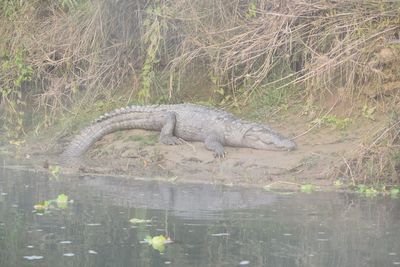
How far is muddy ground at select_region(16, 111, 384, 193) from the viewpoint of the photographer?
376 inches

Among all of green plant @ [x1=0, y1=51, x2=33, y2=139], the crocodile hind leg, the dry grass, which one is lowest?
the dry grass

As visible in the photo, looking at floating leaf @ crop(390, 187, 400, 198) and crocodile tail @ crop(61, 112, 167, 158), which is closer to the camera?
floating leaf @ crop(390, 187, 400, 198)

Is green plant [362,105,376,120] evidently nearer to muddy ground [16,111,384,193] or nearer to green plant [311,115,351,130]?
muddy ground [16,111,384,193]

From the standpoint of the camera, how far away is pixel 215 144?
1091 cm

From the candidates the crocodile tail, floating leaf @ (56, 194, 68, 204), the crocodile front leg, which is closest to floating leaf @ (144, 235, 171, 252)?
floating leaf @ (56, 194, 68, 204)

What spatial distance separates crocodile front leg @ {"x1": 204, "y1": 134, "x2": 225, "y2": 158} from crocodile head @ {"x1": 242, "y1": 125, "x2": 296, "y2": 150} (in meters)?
0.34

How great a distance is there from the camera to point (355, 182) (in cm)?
902

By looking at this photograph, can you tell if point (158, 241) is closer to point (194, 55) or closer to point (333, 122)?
point (333, 122)

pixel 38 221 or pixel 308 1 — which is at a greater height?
pixel 308 1

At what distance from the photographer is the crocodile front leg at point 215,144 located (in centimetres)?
1060

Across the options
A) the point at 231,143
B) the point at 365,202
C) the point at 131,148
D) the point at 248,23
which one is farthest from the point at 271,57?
the point at 365,202

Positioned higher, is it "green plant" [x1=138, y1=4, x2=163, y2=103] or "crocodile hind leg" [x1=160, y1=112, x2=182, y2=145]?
"green plant" [x1=138, y1=4, x2=163, y2=103]

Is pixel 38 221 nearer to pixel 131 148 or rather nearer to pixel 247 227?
pixel 247 227

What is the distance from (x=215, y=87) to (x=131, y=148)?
1784mm
